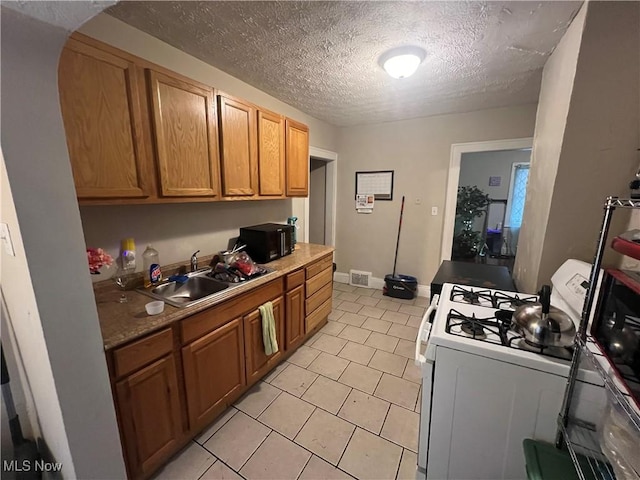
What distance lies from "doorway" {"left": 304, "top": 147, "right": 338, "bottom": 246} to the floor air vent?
0.58m

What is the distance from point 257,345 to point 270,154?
1580 millimetres

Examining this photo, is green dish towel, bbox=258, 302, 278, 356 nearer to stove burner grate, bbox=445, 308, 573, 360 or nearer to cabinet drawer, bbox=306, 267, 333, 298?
cabinet drawer, bbox=306, 267, 333, 298

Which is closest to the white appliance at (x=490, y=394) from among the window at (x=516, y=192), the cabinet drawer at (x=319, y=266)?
the cabinet drawer at (x=319, y=266)

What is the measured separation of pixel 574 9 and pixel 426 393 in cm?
204

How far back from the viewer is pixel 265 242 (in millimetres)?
2215

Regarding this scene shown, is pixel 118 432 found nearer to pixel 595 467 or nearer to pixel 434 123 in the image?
pixel 595 467

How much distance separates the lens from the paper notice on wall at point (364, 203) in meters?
3.80

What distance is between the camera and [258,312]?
1839mm

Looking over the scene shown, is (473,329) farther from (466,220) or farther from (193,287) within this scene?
(466,220)

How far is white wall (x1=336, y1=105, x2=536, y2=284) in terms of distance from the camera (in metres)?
3.03

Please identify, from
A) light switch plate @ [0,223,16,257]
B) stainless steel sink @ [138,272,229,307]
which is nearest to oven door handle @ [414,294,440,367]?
stainless steel sink @ [138,272,229,307]

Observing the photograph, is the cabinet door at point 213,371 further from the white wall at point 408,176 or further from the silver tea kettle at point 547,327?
the white wall at point 408,176

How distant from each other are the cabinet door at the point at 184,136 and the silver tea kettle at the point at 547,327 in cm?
190

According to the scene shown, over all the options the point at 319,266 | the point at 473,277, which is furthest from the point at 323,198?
the point at 473,277
